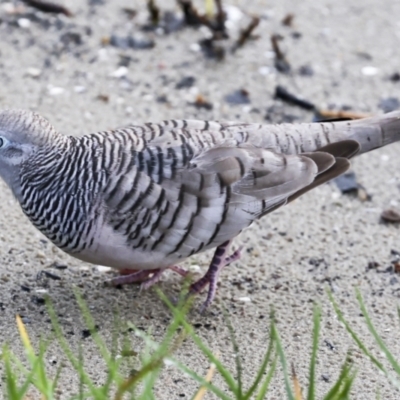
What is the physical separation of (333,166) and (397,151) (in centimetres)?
167

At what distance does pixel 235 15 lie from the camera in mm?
6566

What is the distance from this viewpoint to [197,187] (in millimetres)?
3658

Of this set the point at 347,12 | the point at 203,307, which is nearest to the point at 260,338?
the point at 203,307

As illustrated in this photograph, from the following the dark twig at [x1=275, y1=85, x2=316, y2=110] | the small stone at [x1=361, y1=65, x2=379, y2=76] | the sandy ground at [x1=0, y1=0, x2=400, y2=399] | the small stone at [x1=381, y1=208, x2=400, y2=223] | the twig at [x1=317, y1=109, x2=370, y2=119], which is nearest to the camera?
the sandy ground at [x1=0, y1=0, x2=400, y2=399]

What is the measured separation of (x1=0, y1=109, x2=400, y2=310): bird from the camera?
140 inches

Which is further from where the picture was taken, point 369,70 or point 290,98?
point 369,70

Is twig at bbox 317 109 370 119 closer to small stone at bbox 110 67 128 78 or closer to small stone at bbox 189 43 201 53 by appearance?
small stone at bbox 189 43 201 53

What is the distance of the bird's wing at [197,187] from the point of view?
3.60 m

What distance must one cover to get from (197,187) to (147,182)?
0.70 feet

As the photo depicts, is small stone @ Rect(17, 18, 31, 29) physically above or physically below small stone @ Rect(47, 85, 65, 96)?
above

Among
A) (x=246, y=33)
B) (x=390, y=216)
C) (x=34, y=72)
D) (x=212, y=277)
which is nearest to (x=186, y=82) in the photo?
(x=246, y=33)

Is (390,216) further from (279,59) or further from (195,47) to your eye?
(195,47)

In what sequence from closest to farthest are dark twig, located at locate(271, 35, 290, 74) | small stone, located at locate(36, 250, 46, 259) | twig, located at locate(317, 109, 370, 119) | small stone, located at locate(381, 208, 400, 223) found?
small stone, located at locate(36, 250, 46, 259) < small stone, located at locate(381, 208, 400, 223) < twig, located at locate(317, 109, 370, 119) < dark twig, located at locate(271, 35, 290, 74)

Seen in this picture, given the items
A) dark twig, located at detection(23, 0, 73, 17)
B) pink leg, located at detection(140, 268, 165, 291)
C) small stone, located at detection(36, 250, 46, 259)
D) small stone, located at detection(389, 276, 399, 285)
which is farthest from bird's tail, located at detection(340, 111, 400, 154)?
dark twig, located at detection(23, 0, 73, 17)
